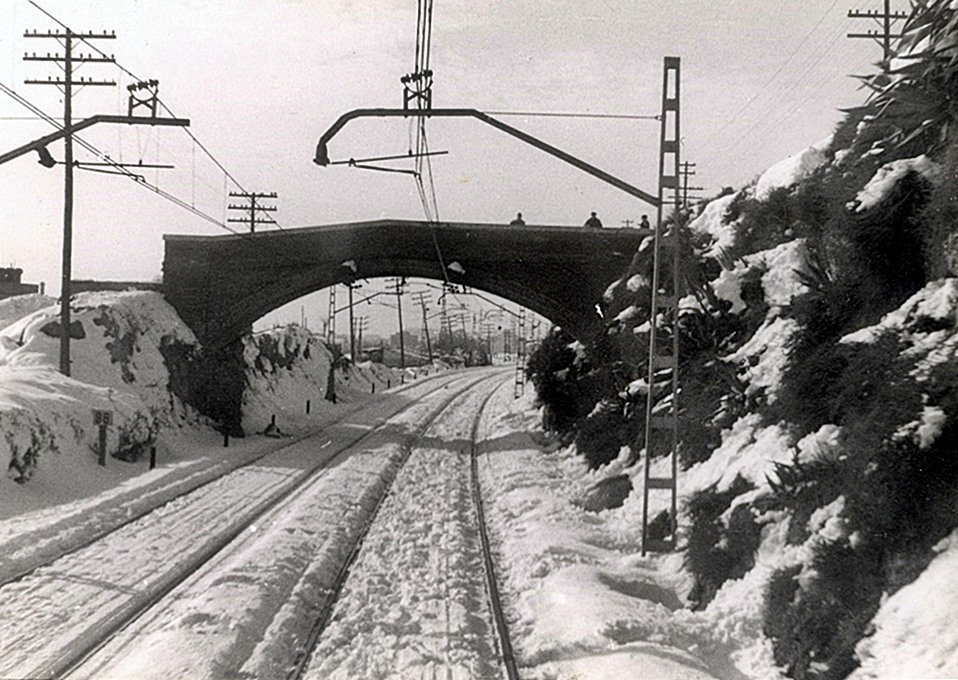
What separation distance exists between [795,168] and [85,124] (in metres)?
13.1

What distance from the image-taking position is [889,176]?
10.9m

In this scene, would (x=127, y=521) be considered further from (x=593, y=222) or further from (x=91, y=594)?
(x=593, y=222)

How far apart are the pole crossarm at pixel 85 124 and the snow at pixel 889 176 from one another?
11.8 meters

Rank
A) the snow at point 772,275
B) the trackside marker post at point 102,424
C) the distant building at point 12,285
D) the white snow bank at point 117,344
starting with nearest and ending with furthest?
the snow at point 772,275 → the trackside marker post at point 102,424 → the white snow bank at point 117,344 → the distant building at point 12,285

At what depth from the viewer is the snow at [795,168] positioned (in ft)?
51.8

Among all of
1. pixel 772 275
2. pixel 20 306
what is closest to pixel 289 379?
pixel 20 306

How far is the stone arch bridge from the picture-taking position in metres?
29.7

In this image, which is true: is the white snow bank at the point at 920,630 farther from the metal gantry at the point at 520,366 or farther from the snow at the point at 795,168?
the metal gantry at the point at 520,366

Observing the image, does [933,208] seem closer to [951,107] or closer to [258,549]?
[951,107]

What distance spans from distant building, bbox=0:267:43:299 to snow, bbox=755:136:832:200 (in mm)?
69574

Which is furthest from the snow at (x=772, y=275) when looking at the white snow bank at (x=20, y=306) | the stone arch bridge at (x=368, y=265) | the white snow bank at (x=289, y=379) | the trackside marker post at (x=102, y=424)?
the white snow bank at (x=20, y=306)

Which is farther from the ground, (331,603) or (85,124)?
(85,124)

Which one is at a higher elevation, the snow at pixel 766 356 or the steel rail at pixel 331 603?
the snow at pixel 766 356

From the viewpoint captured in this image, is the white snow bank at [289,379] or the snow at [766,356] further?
the white snow bank at [289,379]
